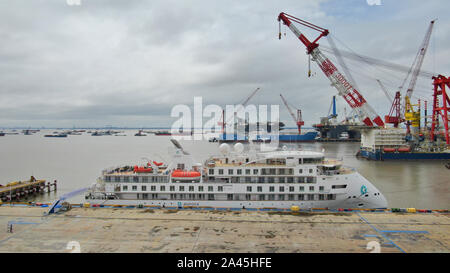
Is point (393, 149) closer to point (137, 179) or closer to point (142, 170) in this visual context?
point (142, 170)

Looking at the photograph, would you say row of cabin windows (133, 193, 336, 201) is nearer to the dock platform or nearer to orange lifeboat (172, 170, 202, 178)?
orange lifeboat (172, 170, 202, 178)

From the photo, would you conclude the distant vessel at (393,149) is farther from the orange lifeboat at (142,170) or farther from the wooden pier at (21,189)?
the wooden pier at (21,189)

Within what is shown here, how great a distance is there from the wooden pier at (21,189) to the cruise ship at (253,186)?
15.8 m

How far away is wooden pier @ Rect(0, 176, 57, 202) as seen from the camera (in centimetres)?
3194

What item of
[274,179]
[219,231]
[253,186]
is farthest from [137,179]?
[274,179]

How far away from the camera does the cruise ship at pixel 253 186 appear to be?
23.4m

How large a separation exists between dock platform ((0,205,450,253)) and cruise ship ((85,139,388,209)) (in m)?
2.17

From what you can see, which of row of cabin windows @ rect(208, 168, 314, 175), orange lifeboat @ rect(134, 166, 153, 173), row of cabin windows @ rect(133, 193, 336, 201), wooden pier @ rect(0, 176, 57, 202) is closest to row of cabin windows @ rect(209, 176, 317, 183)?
row of cabin windows @ rect(208, 168, 314, 175)

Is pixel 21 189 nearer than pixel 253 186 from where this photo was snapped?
No

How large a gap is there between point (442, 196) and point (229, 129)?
14817 centimetres

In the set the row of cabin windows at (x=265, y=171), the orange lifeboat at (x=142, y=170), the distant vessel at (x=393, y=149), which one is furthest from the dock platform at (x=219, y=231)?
the distant vessel at (x=393, y=149)

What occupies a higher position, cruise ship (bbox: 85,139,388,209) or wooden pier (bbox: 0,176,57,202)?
cruise ship (bbox: 85,139,388,209)

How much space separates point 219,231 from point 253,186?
6.75 metres

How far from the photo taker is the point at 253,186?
2358cm
